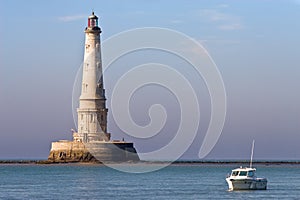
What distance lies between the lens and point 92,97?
5458 inches

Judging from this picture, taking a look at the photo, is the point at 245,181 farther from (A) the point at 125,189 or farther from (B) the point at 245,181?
(A) the point at 125,189

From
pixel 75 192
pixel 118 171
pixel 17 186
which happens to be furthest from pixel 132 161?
pixel 75 192

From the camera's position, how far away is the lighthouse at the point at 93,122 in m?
138

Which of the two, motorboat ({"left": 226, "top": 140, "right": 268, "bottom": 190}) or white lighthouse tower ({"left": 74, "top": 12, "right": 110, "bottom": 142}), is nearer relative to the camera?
motorboat ({"left": 226, "top": 140, "right": 268, "bottom": 190})

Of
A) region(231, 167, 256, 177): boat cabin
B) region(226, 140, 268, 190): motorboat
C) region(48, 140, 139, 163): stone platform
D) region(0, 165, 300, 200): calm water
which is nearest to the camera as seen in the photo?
region(0, 165, 300, 200): calm water

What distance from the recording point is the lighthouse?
13850 cm

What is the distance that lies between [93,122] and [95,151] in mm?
3888

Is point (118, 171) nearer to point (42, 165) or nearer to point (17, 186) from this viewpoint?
point (42, 165)

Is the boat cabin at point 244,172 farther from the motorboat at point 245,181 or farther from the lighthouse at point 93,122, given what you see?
the lighthouse at point 93,122

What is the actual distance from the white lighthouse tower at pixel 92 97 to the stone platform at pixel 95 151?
1.33 meters

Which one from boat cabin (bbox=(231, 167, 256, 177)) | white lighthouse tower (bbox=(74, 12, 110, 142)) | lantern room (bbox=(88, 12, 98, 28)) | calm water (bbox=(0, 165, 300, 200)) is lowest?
calm water (bbox=(0, 165, 300, 200))

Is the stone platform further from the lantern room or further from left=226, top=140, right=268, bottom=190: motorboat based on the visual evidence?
left=226, top=140, right=268, bottom=190: motorboat

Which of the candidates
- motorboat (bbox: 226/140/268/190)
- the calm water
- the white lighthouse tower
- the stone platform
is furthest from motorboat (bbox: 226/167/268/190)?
the white lighthouse tower

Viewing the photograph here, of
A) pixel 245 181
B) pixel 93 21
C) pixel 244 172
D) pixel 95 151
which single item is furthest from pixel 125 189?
pixel 93 21
